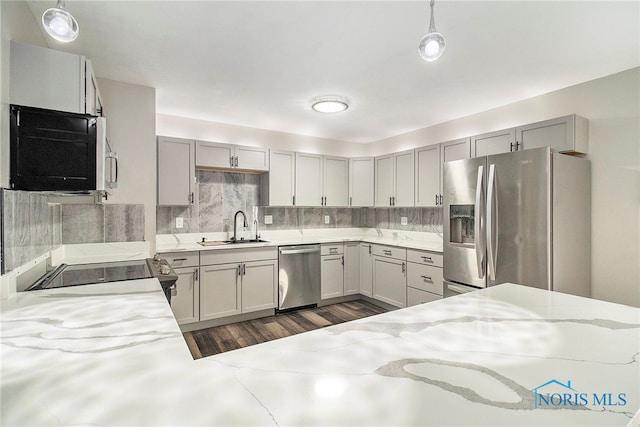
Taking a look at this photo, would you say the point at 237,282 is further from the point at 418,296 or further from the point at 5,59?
the point at 5,59

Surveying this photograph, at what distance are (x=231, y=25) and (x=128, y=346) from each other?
1.89m

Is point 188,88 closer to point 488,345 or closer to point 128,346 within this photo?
point 128,346

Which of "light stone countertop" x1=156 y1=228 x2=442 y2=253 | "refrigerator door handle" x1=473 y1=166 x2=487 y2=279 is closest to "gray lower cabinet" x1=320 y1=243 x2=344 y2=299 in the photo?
"light stone countertop" x1=156 y1=228 x2=442 y2=253

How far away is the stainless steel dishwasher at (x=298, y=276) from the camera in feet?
12.6

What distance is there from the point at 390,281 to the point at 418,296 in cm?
46

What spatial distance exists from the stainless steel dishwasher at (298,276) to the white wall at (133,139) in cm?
152

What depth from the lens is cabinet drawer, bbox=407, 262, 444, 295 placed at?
335 cm

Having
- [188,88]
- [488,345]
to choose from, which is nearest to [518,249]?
[488,345]

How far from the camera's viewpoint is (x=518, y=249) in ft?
8.22

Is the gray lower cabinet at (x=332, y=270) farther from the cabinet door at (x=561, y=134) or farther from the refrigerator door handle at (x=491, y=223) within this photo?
the cabinet door at (x=561, y=134)

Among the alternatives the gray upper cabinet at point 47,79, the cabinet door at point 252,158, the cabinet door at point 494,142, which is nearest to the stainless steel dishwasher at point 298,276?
the cabinet door at point 252,158

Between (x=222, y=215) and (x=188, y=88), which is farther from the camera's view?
(x=222, y=215)

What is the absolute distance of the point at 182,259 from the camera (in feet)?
10.5

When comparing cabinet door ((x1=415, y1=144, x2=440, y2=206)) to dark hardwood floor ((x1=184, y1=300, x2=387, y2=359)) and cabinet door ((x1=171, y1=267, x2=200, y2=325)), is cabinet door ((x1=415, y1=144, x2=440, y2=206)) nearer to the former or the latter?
dark hardwood floor ((x1=184, y1=300, x2=387, y2=359))
